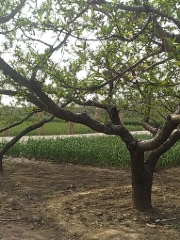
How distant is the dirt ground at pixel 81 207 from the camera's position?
454 centimetres

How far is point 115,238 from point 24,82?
1940 mm

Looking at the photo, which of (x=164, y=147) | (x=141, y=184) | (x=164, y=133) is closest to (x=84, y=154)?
(x=141, y=184)

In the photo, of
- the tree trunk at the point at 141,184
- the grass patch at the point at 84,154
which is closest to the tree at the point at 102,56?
the tree trunk at the point at 141,184

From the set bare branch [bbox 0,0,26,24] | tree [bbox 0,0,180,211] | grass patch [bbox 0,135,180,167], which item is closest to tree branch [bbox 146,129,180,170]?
tree [bbox 0,0,180,211]

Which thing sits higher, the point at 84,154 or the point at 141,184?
the point at 84,154

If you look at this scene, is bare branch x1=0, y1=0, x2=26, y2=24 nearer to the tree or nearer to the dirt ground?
the tree

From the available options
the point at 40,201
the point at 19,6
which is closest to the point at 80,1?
the point at 19,6

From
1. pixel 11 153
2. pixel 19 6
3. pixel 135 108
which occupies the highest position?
pixel 19 6

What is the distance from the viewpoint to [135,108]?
6105mm

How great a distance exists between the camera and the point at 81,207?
5.55 m

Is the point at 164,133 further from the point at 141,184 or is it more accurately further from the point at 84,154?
the point at 84,154

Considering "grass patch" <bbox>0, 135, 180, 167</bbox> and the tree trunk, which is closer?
the tree trunk

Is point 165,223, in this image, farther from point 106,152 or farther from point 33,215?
point 106,152

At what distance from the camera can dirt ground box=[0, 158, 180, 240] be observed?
4.54m
